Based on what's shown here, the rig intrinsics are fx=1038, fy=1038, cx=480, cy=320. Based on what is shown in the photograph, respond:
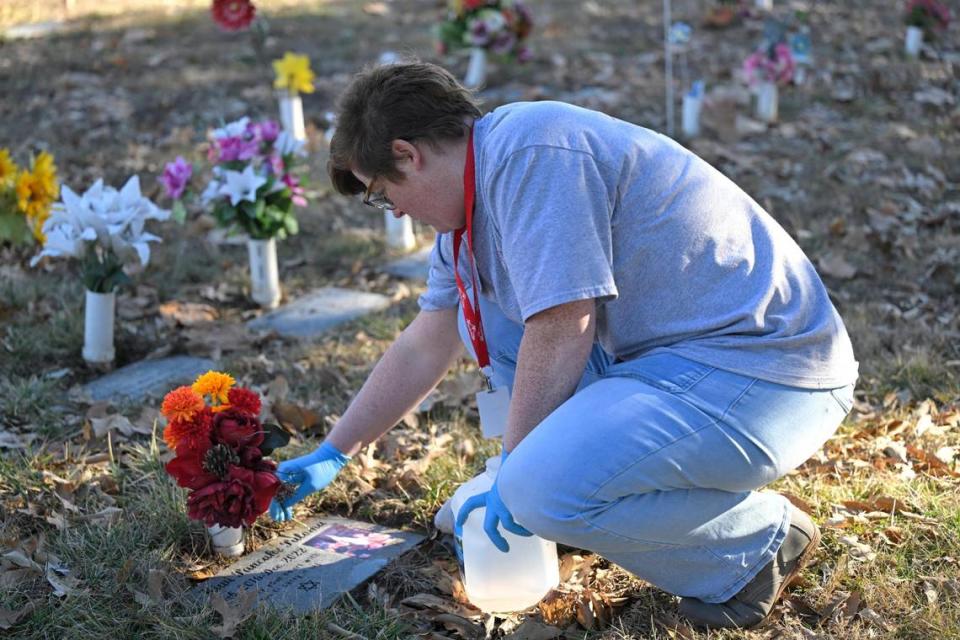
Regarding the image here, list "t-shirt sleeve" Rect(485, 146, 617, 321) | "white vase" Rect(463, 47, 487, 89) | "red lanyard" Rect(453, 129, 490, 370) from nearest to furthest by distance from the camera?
1. "t-shirt sleeve" Rect(485, 146, 617, 321)
2. "red lanyard" Rect(453, 129, 490, 370)
3. "white vase" Rect(463, 47, 487, 89)

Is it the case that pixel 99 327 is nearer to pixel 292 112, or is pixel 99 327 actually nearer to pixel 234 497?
pixel 234 497

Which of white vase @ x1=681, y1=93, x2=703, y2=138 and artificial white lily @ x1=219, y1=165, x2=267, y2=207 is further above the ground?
artificial white lily @ x1=219, y1=165, x2=267, y2=207

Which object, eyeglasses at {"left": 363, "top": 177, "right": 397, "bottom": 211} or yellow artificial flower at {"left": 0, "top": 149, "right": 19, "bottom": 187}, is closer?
eyeglasses at {"left": 363, "top": 177, "right": 397, "bottom": 211}

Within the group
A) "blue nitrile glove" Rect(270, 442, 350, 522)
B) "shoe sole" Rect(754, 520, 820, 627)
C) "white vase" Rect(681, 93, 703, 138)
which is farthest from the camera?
"white vase" Rect(681, 93, 703, 138)

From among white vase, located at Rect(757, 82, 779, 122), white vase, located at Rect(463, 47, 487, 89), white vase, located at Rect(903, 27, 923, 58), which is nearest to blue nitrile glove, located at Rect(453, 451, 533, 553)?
white vase, located at Rect(757, 82, 779, 122)

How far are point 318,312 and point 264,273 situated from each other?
0.29 metres

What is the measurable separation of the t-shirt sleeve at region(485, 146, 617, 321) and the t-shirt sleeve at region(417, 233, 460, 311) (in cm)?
47

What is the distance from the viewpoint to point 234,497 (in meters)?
2.32

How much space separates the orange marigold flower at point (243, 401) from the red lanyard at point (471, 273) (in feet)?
1.74

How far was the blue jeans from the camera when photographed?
2.00 meters

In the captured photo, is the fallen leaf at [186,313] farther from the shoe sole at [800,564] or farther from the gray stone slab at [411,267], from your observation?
the shoe sole at [800,564]

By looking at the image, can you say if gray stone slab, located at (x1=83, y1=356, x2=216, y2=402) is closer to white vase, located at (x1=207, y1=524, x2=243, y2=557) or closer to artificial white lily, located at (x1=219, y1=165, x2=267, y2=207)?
artificial white lily, located at (x1=219, y1=165, x2=267, y2=207)

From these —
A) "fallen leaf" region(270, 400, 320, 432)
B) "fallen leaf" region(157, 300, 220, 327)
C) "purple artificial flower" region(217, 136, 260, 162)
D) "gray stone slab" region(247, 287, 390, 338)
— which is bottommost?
"gray stone slab" region(247, 287, 390, 338)

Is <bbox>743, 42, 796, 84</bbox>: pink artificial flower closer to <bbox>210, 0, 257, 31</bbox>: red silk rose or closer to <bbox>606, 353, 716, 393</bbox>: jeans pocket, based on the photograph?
<bbox>210, 0, 257, 31</bbox>: red silk rose
